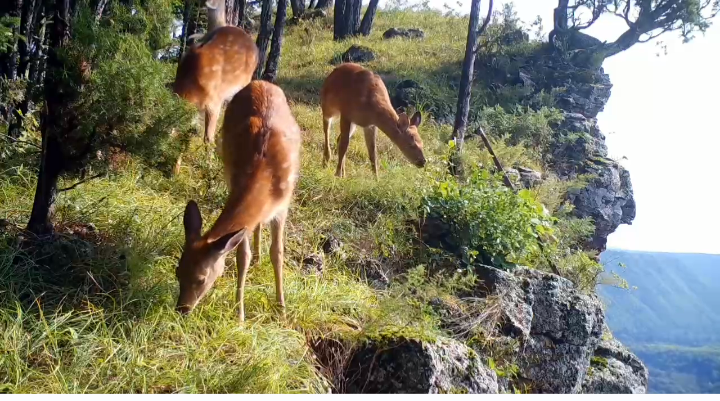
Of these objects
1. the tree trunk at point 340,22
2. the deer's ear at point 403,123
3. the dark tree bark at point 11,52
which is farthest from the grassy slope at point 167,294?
the tree trunk at point 340,22

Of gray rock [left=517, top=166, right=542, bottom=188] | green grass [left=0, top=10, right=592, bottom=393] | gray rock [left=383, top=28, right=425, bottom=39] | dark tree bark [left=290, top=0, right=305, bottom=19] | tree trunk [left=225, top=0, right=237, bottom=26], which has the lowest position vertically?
green grass [left=0, top=10, right=592, bottom=393]

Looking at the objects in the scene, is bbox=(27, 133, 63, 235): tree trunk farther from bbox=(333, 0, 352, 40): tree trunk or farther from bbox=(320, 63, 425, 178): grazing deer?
bbox=(333, 0, 352, 40): tree trunk

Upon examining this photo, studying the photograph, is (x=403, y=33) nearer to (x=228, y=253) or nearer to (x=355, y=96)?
(x=355, y=96)

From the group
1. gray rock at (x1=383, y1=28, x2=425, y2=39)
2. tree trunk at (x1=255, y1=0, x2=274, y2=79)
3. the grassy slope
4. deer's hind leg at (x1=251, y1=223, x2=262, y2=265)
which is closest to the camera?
the grassy slope

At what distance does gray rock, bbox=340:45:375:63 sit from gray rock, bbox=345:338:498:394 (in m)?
12.7

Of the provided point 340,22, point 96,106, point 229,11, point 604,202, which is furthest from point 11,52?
point 340,22

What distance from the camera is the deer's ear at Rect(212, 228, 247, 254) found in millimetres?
4344

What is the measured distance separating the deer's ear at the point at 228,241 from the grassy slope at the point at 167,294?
674mm

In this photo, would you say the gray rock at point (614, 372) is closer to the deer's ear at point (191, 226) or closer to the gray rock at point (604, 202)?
the deer's ear at point (191, 226)

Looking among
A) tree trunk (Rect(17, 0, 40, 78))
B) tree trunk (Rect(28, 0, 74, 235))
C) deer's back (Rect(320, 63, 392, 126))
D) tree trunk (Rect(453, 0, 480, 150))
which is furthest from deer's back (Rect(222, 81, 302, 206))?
tree trunk (Rect(453, 0, 480, 150))

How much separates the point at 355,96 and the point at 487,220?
2.75 meters

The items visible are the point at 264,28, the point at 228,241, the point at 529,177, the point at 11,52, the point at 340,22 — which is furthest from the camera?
the point at 340,22

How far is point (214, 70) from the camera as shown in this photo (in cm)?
820

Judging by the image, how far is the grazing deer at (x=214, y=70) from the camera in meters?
7.93
